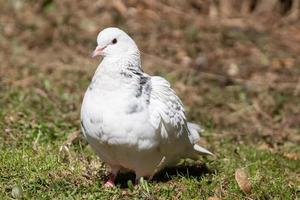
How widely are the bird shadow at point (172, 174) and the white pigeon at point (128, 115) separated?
0.20 meters

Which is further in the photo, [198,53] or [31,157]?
[198,53]

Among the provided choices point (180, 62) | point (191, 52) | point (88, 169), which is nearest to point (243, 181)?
point (88, 169)

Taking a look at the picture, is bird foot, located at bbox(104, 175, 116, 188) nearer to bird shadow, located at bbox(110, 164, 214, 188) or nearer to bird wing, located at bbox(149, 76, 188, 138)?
bird shadow, located at bbox(110, 164, 214, 188)

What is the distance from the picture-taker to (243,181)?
17.9 feet

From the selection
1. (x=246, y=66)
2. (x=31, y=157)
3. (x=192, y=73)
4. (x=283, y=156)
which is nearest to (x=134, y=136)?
(x=31, y=157)

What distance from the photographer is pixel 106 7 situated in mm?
11312

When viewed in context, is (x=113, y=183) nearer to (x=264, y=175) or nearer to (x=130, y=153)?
(x=130, y=153)

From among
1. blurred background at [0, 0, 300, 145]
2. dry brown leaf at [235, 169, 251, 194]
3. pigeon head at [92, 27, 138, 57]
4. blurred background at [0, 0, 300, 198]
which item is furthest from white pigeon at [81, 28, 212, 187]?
blurred background at [0, 0, 300, 145]

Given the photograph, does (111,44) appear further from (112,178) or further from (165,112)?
(112,178)

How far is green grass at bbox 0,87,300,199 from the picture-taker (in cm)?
529

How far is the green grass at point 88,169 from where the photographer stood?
529 centimetres

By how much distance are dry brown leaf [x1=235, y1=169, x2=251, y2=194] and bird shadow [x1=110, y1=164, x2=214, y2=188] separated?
35 cm

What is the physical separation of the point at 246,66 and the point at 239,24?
1.27 meters

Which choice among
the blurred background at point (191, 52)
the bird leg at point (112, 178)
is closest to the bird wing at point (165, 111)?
the bird leg at point (112, 178)
